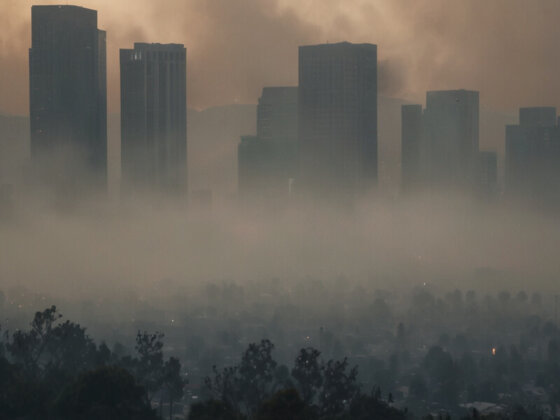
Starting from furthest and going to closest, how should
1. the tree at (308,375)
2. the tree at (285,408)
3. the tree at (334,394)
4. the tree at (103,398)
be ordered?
the tree at (308,375) < the tree at (334,394) < the tree at (103,398) < the tree at (285,408)

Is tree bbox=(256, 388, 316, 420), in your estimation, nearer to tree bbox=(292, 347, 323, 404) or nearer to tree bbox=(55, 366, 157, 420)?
tree bbox=(55, 366, 157, 420)

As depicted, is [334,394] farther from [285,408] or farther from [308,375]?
[285,408]

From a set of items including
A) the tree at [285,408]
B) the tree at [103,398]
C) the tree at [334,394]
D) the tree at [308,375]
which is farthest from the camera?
the tree at [308,375]

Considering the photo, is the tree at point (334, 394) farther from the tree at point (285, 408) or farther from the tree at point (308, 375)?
the tree at point (285, 408)

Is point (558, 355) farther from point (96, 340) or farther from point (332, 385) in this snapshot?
point (332, 385)

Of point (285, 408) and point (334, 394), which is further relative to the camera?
point (334, 394)

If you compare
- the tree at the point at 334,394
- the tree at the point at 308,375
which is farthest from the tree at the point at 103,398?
the tree at the point at 308,375

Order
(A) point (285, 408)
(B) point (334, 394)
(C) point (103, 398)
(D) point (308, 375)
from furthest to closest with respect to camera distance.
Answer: (D) point (308, 375) < (B) point (334, 394) < (C) point (103, 398) < (A) point (285, 408)

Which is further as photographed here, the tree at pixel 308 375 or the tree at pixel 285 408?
the tree at pixel 308 375

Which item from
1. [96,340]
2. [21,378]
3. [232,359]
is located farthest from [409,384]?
[21,378]

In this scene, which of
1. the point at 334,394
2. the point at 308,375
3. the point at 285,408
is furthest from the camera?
the point at 308,375

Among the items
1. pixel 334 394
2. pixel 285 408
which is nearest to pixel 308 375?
pixel 334 394
